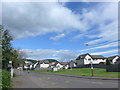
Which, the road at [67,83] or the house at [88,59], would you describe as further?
the house at [88,59]

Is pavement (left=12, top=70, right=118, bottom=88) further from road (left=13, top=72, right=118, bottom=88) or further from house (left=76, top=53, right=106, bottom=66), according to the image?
house (left=76, top=53, right=106, bottom=66)

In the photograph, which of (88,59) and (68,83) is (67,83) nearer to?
(68,83)

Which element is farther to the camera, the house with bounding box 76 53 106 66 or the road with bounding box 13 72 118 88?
the house with bounding box 76 53 106 66

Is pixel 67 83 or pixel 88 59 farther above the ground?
pixel 88 59

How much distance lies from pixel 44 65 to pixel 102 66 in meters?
96.7

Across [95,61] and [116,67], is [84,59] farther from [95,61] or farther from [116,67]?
[116,67]

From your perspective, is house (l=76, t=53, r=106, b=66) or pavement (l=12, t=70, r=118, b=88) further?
house (l=76, t=53, r=106, b=66)

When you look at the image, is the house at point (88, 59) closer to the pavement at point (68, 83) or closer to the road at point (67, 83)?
the pavement at point (68, 83)

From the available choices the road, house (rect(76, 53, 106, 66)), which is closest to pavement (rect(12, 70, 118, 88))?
the road

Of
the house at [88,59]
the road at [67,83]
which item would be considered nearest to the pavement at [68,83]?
the road at [67,83]

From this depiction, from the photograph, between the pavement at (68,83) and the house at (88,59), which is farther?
the house at (88,59)

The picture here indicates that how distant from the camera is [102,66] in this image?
6081cm

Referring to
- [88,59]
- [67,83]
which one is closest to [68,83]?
[67,83]

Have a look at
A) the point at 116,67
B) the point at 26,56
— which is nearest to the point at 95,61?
the point at 26,56
